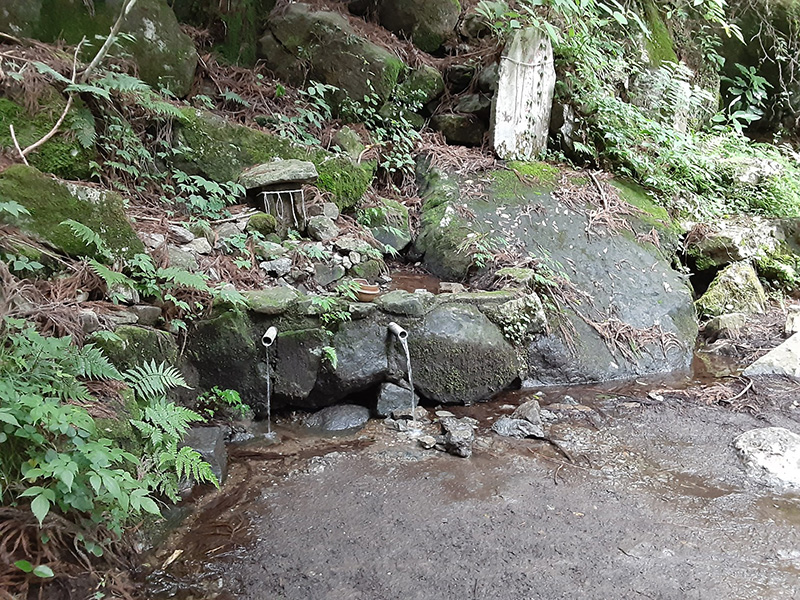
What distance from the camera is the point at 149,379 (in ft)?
9.46

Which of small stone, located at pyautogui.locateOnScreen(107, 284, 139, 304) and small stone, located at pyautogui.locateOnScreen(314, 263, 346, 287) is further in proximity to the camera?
small stone, located at pyautogui.locateOnScreen(314, 263, 346, 287)

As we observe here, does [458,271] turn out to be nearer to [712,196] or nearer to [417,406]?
[417,406]

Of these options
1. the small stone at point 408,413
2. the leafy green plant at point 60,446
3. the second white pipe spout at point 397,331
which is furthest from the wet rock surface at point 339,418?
the leafy green plant at point 60,446

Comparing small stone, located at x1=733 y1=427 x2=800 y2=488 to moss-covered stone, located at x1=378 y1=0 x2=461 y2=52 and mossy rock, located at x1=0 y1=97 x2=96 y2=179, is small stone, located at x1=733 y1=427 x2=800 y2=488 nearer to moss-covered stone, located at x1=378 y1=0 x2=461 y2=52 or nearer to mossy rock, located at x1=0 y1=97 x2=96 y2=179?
mossy rock, located at x1=0 y1=97 x2=96 y2=179

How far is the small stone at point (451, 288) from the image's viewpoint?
469 cm

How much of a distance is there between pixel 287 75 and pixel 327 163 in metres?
1.66

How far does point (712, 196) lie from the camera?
7.01m

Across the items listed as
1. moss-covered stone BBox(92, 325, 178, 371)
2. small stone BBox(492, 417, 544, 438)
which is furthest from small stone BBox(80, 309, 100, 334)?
small stone BBox(492, 417, 544, 438)

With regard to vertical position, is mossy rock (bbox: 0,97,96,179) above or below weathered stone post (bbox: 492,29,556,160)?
below

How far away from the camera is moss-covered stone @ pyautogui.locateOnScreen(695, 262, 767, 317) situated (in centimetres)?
586

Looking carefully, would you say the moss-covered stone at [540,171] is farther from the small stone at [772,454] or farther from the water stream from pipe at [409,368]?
the small stone at [772,454]

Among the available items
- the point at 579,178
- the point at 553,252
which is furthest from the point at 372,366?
the point at 579,178

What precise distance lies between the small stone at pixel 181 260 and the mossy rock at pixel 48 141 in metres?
1.09

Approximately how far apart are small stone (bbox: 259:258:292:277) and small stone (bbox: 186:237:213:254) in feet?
1.40
